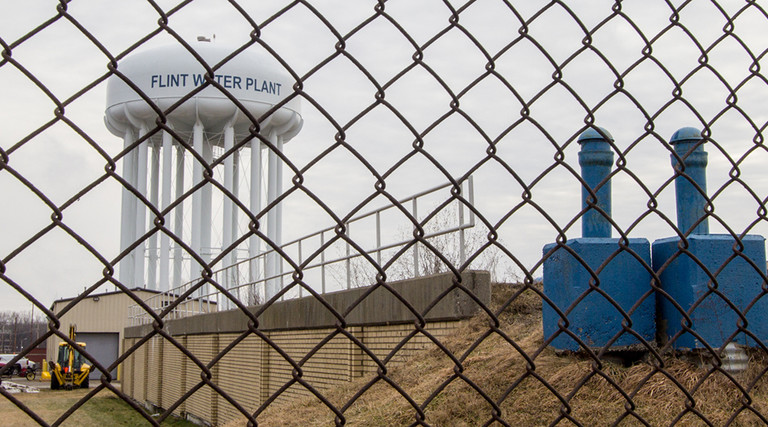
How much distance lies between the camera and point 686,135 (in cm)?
429

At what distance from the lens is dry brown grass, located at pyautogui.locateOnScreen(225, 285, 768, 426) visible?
13.3 ft

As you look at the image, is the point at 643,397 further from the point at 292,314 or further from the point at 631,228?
the point at 292,314

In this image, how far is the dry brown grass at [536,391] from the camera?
4039 millimetres

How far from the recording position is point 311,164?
1887 mm

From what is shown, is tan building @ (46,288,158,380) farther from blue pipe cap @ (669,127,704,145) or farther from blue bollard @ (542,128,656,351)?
blue pipe cap @ (669,127,704,145)

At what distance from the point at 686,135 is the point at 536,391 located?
6.16 feet

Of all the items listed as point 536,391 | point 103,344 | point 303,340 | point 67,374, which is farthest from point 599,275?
point 103,344

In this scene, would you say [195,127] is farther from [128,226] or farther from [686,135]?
[686,135]

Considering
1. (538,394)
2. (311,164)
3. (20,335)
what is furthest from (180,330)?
(20,335)

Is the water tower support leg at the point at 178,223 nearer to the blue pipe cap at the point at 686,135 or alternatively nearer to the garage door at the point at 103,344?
the garage door at the point at 103,344

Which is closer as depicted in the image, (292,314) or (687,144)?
(687,144)

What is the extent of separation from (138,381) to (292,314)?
57.1 ft

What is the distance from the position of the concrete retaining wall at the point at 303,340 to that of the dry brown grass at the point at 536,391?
0.45 metres

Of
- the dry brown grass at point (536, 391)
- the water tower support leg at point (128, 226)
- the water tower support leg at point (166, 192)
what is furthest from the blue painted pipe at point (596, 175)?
the water tower support leg at point (128, 226)
